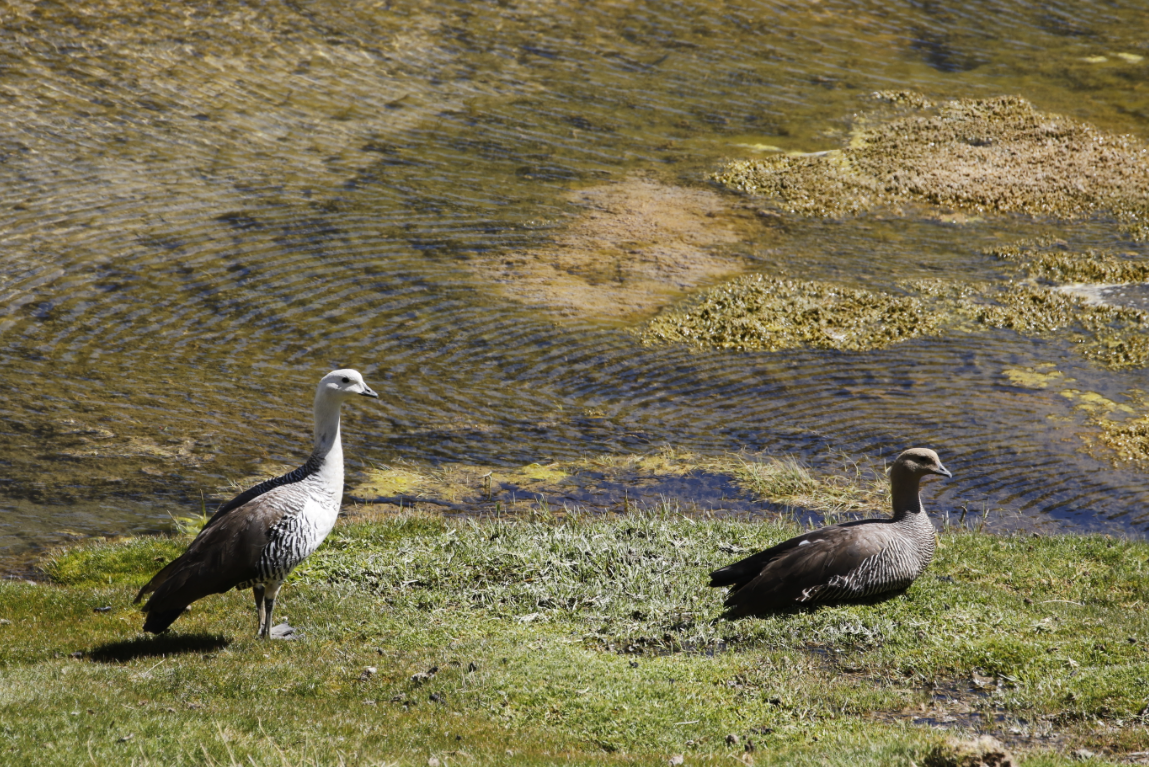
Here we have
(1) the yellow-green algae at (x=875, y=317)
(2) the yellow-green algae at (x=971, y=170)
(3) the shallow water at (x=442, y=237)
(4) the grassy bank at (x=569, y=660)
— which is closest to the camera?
→ (4) the grassy bank at (x=569, y=660)

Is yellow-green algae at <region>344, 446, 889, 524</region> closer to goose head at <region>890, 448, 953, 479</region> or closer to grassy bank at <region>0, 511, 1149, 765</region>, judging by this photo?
grassy bank at <region>0, 511, 1149, 765</region>

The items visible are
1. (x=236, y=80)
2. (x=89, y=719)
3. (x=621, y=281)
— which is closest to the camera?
(x=89, y=719)

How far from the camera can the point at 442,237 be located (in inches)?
1008

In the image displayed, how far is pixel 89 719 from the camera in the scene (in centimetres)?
882

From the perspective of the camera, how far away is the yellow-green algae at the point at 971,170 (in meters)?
28.8

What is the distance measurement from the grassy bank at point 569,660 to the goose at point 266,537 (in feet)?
1.88

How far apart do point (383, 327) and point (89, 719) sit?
537 inches

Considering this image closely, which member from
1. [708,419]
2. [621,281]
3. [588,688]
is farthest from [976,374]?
[588,688]

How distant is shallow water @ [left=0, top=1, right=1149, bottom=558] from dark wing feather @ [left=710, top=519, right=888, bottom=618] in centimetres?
545

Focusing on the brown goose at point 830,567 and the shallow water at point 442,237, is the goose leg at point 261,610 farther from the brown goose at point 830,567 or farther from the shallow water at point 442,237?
the shallow water at point 442,237

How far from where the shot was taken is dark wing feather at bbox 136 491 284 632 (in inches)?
413

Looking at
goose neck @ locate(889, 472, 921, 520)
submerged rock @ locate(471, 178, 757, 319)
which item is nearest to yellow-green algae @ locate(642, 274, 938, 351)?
submerged rock @ locate(471, 178, 757, 319)

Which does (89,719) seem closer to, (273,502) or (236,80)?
(273,502)

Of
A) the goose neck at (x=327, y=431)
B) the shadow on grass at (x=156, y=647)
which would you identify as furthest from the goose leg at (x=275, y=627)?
the goose neck at (x=327, y=431)
